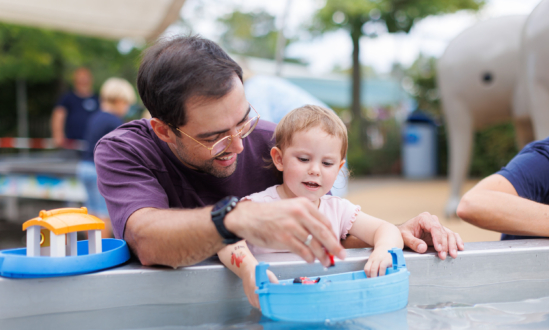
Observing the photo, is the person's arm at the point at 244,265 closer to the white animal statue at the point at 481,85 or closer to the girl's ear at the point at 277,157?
the girl's ear at the point at 277,157

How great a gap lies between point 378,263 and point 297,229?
1.63 feet

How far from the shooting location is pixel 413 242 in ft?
5.40

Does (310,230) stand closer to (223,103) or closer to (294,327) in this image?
(294,327)

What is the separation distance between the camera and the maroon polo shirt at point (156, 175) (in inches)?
63.3

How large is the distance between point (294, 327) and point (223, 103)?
0.79 metres

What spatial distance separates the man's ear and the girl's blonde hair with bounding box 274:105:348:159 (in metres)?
0.43

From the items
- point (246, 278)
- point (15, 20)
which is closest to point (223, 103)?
point (246, 278)

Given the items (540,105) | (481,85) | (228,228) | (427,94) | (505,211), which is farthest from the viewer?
(427,94)

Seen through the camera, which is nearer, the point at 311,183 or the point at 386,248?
the point at 386,248

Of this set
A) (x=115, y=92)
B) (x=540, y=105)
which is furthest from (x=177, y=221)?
(x=115, y=92)

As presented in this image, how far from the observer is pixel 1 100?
1622 cm

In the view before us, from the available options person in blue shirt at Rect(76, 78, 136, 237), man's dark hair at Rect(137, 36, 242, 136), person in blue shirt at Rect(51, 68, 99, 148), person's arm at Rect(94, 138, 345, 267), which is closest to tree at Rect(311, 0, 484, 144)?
person in blue shirt at Rect(51, 68, 99, 148)

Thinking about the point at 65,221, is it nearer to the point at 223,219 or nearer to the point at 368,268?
the point at 223,219

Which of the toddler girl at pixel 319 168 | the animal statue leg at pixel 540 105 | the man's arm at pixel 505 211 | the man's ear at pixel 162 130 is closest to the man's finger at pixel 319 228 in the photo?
the toddler girl at pixel 319 168
